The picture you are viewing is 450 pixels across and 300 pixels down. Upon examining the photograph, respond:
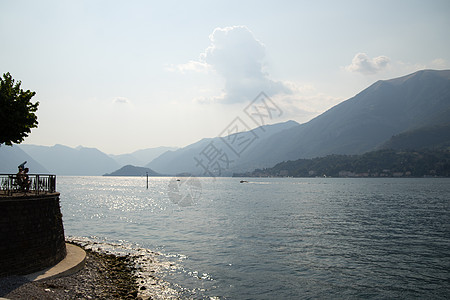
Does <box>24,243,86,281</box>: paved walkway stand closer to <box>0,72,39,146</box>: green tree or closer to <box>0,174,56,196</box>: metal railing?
<box>0,174,56,196</box>: metal railing

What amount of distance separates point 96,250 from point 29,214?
13649 mm

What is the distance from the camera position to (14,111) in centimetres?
2355

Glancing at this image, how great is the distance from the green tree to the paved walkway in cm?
1004

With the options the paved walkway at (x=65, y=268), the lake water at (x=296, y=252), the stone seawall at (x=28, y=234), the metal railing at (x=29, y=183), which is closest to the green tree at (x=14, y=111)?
the metal railing at (x=29, y=183)

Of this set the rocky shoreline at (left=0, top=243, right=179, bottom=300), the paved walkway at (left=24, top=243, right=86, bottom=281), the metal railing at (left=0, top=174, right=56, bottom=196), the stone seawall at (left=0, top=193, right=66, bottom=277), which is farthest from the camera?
the metal railing at (left=0, top=174, right=56, bottom=196)

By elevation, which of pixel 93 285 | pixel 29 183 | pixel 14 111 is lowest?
pixel 93 285

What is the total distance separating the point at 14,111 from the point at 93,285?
45.6 ft

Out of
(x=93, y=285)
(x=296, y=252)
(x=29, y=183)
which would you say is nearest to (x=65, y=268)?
(x=93, y=285)

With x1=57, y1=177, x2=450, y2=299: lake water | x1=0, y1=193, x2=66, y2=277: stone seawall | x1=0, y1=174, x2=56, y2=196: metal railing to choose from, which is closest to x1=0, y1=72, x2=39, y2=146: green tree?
x1=0, y1=174, x2=56, y2=196: metal railing

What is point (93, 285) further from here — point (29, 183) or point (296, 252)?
point (296, 252)

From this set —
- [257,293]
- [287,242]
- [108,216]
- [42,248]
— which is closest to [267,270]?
[257,293]

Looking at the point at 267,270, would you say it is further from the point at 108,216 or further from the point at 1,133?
the point at 108,216

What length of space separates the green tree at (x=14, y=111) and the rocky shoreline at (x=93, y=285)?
11.4m

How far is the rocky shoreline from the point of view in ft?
53.2
